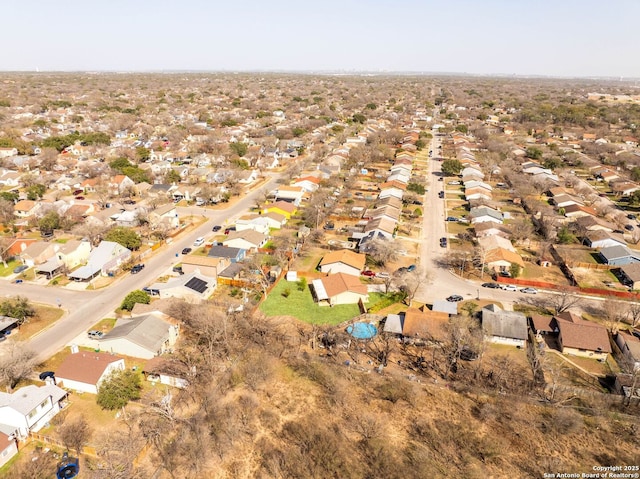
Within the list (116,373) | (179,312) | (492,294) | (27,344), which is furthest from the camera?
(492,294)

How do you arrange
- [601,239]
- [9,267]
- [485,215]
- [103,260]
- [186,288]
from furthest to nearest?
1. [485,215]
2. [601,239]
3. [9,267]
4. [103,260]
5. [186,288]

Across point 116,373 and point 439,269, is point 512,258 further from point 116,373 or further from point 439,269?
point 116,373

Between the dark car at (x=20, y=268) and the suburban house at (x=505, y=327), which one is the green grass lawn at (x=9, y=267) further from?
the suburban house at (x=505, y=327)

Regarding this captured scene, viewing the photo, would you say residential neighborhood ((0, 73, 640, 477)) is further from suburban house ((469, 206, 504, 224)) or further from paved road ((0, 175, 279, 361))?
suburban house ((469, 206, 504, 224))

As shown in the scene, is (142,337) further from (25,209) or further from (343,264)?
(25,209)

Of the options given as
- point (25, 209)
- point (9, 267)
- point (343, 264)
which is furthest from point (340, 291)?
point (25, 209)

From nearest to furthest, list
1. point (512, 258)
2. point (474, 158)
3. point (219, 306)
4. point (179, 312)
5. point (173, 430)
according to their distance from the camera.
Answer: point (173, 430)
point (179, 312)
point (219, 306)
point (512, 258)
point (474, 158)

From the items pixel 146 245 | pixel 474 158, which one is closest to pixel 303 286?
pixel 146 245
